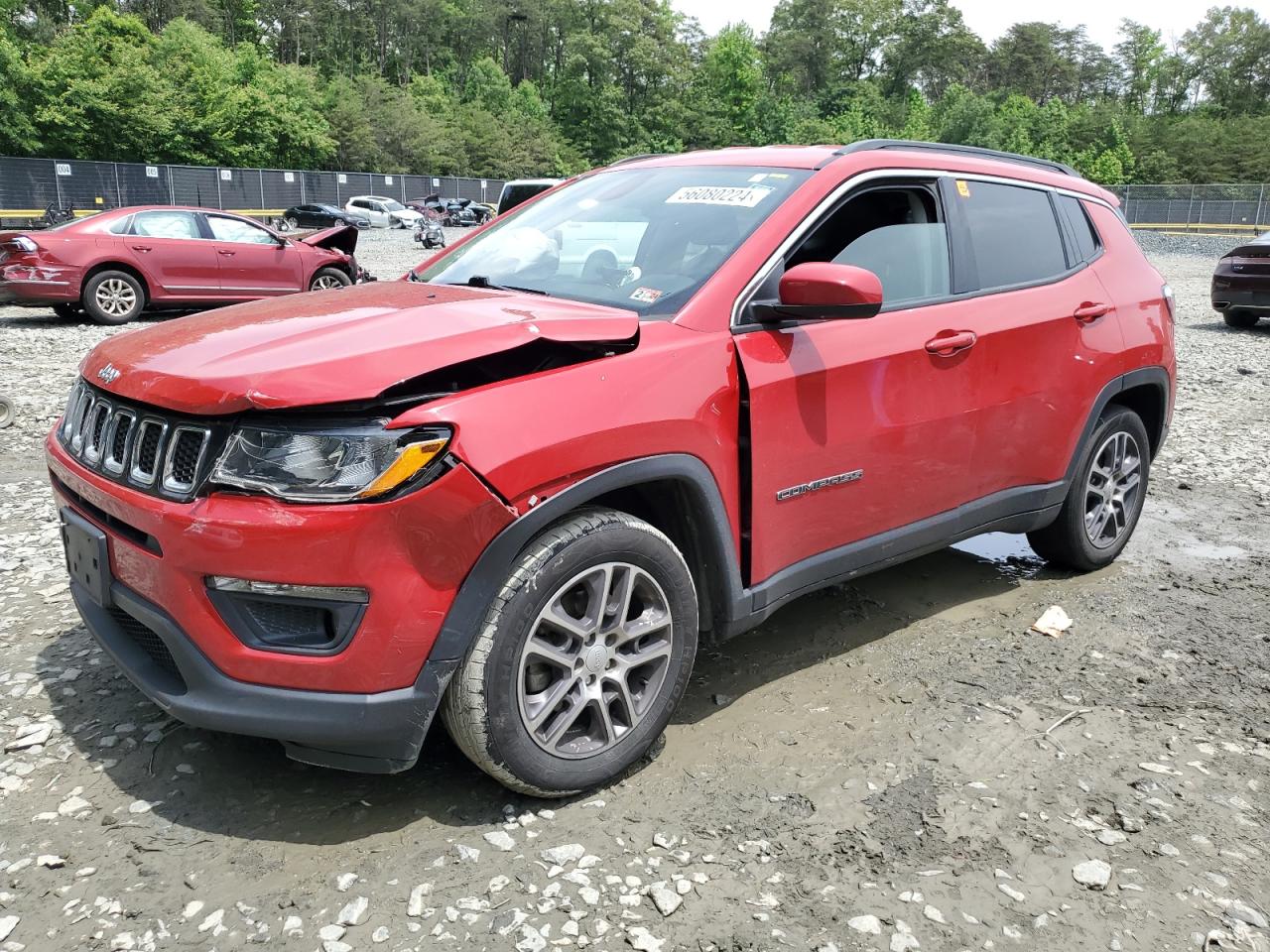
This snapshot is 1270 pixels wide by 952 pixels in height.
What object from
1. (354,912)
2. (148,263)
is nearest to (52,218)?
(148,263)

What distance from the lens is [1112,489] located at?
475 cm

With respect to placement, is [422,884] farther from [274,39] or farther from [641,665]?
[274,39]

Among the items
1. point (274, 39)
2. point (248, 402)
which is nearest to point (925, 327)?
point (248, 402)

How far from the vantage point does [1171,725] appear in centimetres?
343

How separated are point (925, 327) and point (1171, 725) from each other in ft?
5.19

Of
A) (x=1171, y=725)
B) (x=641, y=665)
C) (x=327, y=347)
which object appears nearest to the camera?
Result: (x=327, y=347)

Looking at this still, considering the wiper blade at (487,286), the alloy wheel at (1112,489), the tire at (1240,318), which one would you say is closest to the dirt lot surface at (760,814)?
the alloy wheel at (1112,489)

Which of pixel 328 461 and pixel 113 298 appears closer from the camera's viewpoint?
pixel 328 461

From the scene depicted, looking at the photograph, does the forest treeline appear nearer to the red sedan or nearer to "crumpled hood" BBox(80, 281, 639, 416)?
the red sedan

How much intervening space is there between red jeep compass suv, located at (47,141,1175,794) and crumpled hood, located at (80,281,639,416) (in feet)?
0.04

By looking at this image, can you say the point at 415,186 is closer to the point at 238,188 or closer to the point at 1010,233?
the point at 238,188

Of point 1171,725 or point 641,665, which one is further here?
point 1171,725

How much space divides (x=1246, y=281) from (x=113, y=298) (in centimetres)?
1500

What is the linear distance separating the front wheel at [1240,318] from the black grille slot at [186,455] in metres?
15.8
